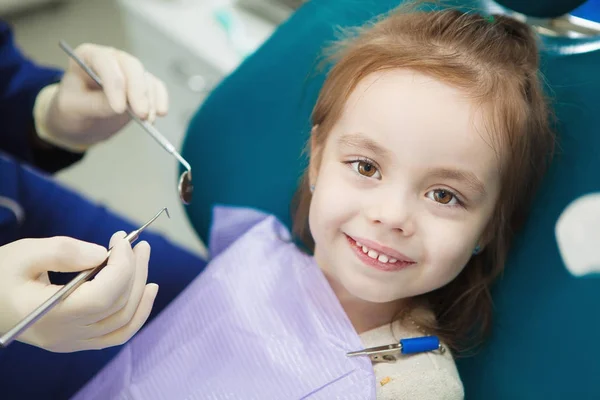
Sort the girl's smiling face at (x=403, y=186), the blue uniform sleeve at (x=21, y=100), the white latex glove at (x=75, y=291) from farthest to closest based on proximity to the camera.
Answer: the blue uniform sleeve at (x=21, y=100)
the girl's smiling face at (x=403, y=186)
the white latex glove at (x=75, y=291)

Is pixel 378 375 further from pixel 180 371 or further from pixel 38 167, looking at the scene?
pixel 38 167

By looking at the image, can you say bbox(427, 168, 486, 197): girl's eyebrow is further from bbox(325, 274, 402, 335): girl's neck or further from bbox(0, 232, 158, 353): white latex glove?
bbox(0, 232, 158, 353): white latex glove

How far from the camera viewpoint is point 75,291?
1.78 ft

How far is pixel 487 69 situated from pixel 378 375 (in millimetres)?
394

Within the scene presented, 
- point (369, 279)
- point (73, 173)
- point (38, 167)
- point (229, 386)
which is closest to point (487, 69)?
point (369, 279)

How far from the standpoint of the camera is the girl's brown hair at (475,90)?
2.29 feet

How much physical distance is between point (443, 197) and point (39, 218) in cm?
55

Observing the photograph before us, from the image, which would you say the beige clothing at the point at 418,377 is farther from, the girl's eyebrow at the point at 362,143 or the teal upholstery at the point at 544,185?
the girl's eyebrow at the point at 362,143

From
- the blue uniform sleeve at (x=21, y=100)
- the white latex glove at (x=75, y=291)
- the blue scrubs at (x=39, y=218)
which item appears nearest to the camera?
the white latex glove at (x=75, y=291)

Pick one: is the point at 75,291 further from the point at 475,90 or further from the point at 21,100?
the point at 21,100

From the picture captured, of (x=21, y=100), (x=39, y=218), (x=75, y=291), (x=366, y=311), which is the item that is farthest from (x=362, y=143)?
(x=21, y=100)

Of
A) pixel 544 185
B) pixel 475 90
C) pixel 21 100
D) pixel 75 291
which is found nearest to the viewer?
pixel 75 291

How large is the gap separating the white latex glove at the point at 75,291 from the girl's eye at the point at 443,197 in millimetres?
332

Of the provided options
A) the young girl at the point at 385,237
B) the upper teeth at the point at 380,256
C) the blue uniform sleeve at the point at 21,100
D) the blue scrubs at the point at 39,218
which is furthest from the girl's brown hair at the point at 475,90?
the blue uniform sleeve at the point at 21,100
